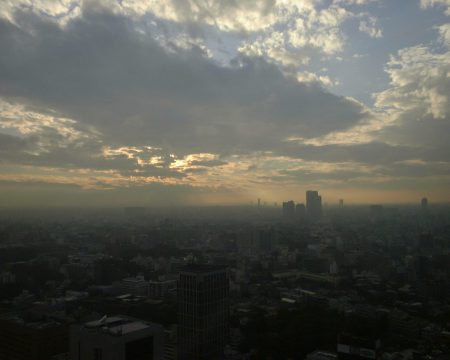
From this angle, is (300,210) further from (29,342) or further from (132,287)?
(29,342)

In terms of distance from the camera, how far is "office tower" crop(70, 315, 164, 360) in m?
7.12

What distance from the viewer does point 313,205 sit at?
A: 66375 millimetres

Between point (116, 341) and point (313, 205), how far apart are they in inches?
2415

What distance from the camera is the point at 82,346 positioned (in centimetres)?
746

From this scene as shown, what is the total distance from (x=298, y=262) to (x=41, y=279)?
16797 mm

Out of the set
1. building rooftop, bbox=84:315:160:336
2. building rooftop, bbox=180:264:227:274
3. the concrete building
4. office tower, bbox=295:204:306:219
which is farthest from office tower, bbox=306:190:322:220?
building rooftop, bbox=84:315:160:336

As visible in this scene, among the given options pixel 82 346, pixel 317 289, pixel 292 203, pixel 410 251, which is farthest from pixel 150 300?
pixel 292 203

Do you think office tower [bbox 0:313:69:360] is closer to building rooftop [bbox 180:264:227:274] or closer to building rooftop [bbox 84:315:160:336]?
building rooftop [bbox 180:264:227:274]

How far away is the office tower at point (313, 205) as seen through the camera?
65.1m

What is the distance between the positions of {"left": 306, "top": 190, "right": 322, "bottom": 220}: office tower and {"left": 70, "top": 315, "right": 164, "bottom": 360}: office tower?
192 feet

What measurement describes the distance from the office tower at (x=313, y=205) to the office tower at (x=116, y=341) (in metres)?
58.5

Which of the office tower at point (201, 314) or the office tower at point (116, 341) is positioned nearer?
the office tower at point (116, 341)

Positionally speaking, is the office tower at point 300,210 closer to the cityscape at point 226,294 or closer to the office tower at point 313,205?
the office tower at point 313,205

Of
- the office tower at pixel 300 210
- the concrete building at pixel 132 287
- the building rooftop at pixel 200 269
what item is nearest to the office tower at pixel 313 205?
the office tower at pixel 300 210
